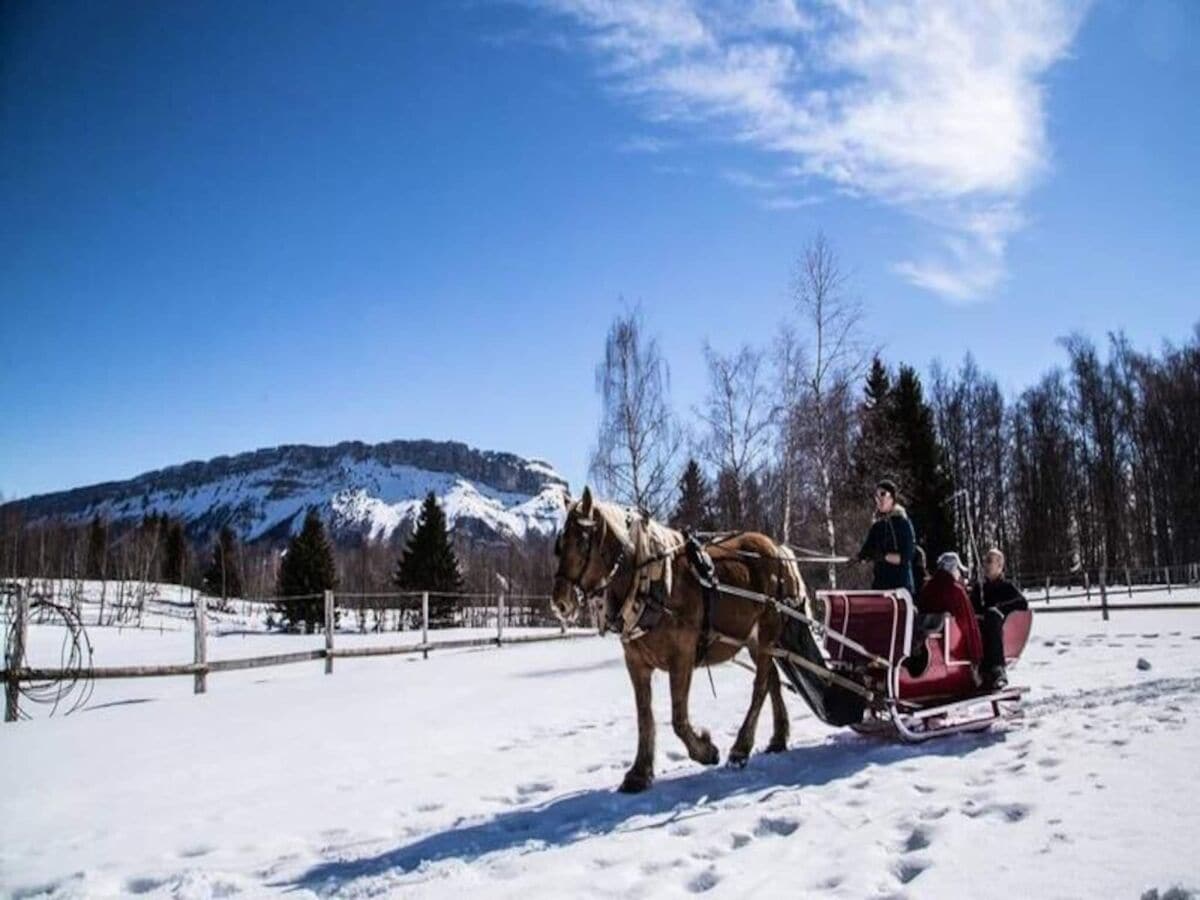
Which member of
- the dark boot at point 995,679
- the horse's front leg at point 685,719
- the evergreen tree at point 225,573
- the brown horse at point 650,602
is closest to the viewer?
the brown horse at point 650,602

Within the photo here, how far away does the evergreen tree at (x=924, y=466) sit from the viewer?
34.3 metres

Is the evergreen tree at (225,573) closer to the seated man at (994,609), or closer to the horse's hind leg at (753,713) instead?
the horse's hind leg at (753,713)

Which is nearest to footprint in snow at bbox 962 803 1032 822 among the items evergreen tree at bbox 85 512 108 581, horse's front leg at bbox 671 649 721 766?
horse's front leg at bbox 671 649 721 766

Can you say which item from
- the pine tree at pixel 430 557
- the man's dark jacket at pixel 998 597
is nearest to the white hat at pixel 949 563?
the man's dark jacket at pixel 998 597

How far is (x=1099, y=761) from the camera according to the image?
14.8 feet

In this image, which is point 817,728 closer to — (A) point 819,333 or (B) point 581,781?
(B) point 581,781

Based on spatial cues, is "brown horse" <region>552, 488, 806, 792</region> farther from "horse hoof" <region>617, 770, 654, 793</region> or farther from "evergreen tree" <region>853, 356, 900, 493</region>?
"evergreen tree" <region>853, 356, 900, 493</region>

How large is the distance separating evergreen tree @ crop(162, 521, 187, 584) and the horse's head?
3103 inches

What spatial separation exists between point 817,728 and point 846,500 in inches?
657

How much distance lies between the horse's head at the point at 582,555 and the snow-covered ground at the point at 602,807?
1.24m

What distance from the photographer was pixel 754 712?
568 cm

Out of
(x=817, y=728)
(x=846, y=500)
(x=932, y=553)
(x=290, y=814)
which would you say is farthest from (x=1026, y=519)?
(x=290, y=814)

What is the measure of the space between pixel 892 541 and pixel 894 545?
4 cm

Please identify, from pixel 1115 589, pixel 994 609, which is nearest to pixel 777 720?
pixel 994 609
